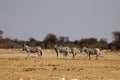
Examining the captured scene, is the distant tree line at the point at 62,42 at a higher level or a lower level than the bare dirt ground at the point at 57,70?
higher

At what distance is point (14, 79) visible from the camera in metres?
21.0

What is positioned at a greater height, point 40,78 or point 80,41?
point 80,41

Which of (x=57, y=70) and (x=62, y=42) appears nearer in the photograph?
(x=57, y=70)

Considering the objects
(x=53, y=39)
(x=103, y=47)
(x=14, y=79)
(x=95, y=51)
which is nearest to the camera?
(x=14, y=79)

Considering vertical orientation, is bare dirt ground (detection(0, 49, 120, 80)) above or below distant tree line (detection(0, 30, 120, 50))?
below

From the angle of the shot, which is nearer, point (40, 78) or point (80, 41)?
point (40, 78)

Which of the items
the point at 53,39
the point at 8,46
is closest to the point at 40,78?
the point at 8,46

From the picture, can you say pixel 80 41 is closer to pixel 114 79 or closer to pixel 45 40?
pixel 45 40

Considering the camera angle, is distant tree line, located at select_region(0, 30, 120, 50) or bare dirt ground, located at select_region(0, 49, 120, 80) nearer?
bare dirt ground, located at select_region(0, 49, 120, 80)

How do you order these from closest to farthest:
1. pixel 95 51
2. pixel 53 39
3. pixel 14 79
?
pixel 14 79, pixel 95 51, pixel 53 39

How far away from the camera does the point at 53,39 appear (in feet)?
374

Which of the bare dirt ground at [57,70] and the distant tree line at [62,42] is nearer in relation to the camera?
the bare dirt ground at [57,70]

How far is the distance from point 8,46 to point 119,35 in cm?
2749

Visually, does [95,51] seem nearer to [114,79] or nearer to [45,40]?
[114,79]
